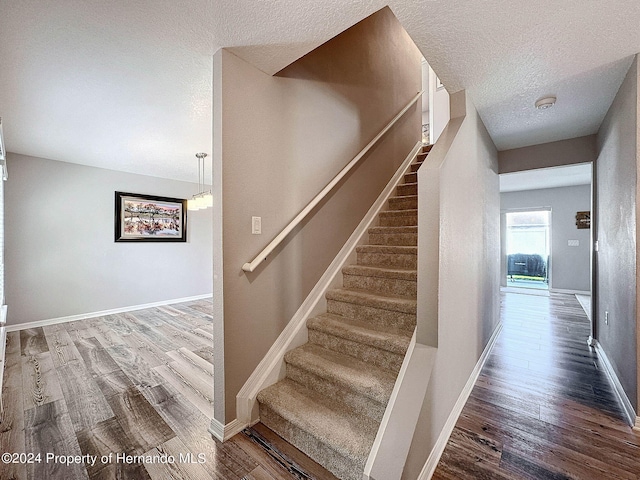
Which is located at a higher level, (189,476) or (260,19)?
(260,19)

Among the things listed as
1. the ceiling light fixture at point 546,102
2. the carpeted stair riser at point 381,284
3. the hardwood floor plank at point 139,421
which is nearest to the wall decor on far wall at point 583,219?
the ceiling light fixture at point 546,102

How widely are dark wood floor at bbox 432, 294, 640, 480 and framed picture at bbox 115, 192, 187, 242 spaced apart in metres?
5.11

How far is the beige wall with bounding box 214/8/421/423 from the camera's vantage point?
1.69m

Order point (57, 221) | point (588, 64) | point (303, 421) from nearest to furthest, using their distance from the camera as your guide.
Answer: point (303, 421)
point (588, 64)
point (57, 221)

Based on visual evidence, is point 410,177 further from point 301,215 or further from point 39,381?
point 39,381

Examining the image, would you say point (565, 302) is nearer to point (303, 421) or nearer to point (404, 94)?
point (404, 94)

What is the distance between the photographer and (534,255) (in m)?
6.90

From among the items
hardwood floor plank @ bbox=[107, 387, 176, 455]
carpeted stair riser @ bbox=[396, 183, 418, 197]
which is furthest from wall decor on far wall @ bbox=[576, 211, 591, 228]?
hardwood floor plank @ bbox=[107, 387, 176, 455]

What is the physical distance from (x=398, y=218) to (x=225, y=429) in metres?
2.41

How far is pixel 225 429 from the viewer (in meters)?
1.64

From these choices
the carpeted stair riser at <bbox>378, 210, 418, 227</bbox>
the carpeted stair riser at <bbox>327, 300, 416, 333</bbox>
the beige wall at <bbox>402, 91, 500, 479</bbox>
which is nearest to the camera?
the beige wall at <bbox>402, 91, 500, 479</bbox>

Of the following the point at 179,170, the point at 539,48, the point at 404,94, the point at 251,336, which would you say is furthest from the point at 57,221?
the point at 539,48

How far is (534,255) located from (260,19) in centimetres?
806

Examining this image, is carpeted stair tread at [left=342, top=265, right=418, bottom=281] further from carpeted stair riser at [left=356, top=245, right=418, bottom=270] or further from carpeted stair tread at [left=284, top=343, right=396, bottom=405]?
carpeted stair tread at [left=284, top=343, right=396, bottom=405]
